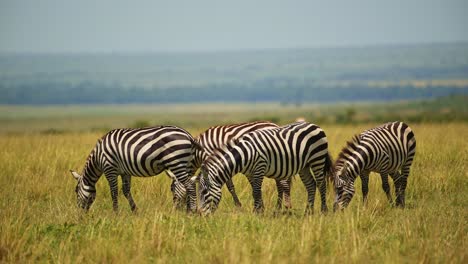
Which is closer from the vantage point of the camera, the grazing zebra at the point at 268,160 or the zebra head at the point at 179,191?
the grazing zebra at the point at 268,160

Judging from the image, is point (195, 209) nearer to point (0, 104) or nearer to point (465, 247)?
point (465, 247)

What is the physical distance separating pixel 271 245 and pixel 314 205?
308cm

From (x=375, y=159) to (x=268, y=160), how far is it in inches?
53.9

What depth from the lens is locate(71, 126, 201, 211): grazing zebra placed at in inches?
373

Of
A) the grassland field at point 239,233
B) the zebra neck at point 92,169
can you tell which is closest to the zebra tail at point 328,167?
the grassland field at point 239,233

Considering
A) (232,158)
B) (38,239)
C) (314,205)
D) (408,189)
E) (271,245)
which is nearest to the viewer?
(271,245)

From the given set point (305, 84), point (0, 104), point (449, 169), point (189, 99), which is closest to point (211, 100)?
point (189, 99)

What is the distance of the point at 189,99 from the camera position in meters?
173

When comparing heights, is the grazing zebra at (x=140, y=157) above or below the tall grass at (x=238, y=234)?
above

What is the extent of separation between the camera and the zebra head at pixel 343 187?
9.44 meters

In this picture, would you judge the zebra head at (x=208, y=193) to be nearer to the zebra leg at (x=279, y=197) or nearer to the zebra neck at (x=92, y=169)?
the zebra leg at (x=279, y=197)

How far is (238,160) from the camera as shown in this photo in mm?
9188

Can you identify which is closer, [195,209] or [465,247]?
[465,247]

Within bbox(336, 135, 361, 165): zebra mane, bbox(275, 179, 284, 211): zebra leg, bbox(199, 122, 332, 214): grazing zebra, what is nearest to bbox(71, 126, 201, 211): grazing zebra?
bbox(199, 122, 332, 214): grazing zebra
